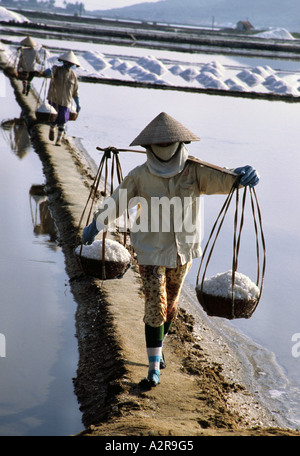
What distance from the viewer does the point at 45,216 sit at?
230 inches

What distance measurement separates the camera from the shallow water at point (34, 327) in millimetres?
2709

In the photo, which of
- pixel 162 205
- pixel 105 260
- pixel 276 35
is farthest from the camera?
pixel 276 35

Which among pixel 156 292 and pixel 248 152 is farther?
pixel 248 152

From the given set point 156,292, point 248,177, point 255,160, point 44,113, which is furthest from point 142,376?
point 44,113

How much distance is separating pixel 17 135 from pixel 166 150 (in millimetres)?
7631

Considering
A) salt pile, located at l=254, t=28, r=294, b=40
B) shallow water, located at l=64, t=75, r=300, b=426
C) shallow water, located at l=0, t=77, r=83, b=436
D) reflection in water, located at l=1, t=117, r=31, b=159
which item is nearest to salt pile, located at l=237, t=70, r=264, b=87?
shallow water, located at l=64, t=75, r=300, b=426

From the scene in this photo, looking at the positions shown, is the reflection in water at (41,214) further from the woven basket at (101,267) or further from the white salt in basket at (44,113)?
the white salt in basket at (44,113)

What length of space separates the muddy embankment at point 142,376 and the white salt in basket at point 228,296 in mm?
385

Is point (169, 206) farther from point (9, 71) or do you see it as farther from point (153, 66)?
point (153, 66)

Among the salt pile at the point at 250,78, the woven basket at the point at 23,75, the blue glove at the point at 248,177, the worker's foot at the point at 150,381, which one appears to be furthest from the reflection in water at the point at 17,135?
the salt pile at the point at 250,78

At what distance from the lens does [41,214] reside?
19.4 feet

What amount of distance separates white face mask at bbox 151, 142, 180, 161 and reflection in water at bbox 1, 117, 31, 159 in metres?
5.95
